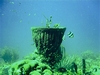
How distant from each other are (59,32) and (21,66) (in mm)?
2567

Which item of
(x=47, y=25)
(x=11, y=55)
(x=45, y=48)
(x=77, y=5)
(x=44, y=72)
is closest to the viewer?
(x=44, y=72)

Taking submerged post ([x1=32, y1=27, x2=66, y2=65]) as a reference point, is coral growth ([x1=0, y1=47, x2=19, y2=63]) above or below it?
below

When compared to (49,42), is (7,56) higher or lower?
lower

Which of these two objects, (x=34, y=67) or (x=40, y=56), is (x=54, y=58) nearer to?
(x=40, y=56)

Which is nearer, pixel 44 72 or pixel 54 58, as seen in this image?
pixel 44 72

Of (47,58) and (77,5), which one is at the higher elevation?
(77,5)

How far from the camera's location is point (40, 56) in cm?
924

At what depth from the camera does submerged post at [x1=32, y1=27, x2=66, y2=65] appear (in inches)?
356

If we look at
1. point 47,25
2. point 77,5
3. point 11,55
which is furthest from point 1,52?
point 77,5

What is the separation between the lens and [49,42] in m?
9.03

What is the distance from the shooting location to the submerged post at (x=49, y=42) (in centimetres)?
904

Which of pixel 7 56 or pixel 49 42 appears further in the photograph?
pixel 7 56

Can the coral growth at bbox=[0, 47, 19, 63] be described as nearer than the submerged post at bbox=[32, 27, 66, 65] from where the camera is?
No

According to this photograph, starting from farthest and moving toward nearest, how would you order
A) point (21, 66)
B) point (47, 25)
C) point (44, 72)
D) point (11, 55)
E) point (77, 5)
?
point (77, 5) < point (11, 55) < point (47, 25) < point (21, 66) < point (44, 72)
